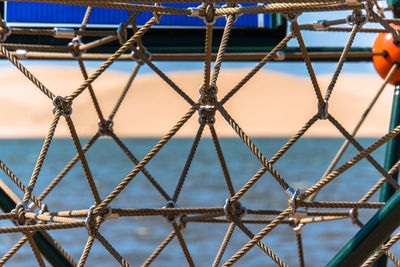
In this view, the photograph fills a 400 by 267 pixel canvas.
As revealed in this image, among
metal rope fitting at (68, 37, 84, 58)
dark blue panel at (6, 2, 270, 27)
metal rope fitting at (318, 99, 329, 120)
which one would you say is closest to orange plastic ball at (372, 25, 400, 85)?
dark blue panel at (6, 2, 270, 27)

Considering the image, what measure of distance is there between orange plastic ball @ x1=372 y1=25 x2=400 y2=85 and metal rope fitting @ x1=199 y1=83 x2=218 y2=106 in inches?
59.5

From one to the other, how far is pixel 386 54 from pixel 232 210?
57.8 inches

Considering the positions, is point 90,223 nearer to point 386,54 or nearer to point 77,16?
point 386,54

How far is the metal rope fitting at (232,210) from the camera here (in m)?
2.51

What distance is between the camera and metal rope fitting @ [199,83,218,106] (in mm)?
2391

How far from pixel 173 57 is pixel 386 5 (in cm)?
107

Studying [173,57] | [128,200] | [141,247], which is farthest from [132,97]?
[173,57]

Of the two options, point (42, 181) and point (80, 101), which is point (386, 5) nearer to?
point (42, 181)

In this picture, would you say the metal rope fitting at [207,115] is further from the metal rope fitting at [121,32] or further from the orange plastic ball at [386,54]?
the orange plastic ball at [386,54]

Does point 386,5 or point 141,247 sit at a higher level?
point 141,247

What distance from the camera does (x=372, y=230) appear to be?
192cm

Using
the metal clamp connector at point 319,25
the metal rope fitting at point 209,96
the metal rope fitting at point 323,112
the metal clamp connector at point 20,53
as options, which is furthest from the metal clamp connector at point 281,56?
the metal rope fitting at point 209,96

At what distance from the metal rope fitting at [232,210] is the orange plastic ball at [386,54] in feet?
4.13

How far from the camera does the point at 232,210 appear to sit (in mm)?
2570
